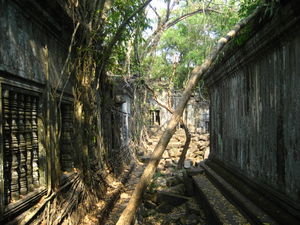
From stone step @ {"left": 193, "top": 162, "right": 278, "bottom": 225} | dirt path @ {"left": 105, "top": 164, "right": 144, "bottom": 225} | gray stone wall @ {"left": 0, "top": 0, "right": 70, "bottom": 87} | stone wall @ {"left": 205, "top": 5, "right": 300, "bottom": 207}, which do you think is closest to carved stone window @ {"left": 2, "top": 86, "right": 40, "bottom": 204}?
gray stone wall @ {"left": 0, "top": 0, "right": 70, "bottom": 87}

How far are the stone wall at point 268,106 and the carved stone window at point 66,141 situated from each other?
3.38m

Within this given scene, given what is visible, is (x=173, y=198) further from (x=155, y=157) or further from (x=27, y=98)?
(x=27, y=98)

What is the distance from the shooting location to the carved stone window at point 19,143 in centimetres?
276

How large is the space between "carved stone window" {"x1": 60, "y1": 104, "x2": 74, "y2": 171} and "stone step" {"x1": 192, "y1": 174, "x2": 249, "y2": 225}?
9.56ft

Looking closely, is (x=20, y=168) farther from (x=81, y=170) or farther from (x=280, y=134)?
(x=280, y=134)

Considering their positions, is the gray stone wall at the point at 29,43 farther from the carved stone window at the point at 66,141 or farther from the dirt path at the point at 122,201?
the dirt path at the point at 122,201

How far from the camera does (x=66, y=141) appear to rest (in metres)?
4.73

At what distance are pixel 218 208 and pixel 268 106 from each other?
1.99 metres

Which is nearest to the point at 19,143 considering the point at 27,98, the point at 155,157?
the point at 27,98

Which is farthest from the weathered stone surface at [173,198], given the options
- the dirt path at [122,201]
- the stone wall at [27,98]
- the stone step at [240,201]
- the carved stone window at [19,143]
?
the carved stone window at [19,143]

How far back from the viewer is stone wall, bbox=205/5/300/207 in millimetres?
2471

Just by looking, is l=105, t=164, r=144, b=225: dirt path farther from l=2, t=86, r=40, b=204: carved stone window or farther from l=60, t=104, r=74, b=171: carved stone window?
l=2, t=86, r=40, b=204: carved stone window

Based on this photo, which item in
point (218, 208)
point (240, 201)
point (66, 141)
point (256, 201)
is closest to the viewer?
point (256, 201)

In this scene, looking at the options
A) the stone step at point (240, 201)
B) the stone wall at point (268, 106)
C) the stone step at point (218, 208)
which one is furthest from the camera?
the stone step at point (218, 208)
